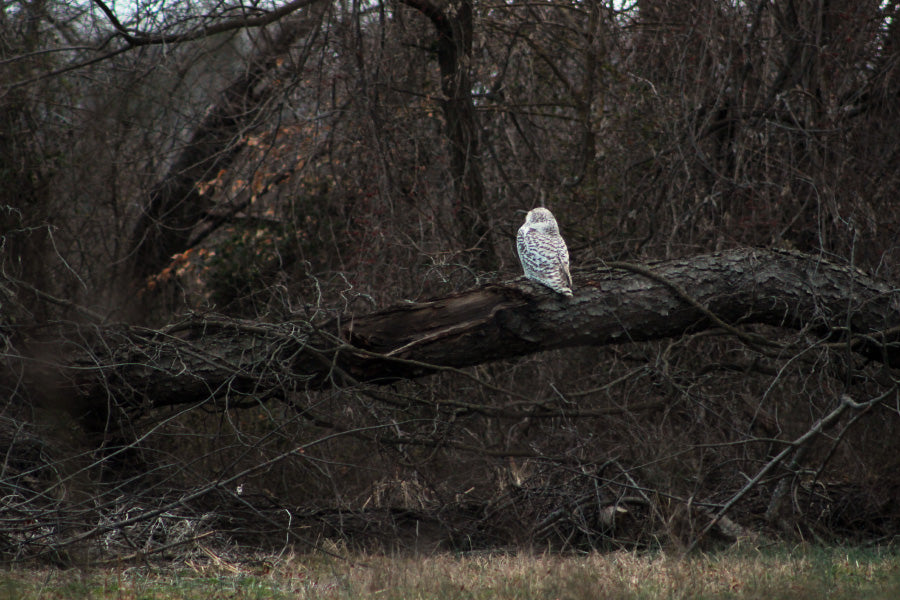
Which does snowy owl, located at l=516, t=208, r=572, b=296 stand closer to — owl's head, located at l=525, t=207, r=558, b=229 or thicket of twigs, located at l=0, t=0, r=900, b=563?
owl's head, located at l=525, t=207, r=558, b=229

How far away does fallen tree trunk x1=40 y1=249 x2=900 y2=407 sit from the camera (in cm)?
575

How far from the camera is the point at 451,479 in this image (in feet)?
24.1

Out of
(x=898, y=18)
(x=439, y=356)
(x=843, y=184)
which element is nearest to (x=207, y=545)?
(x=439, y=356)

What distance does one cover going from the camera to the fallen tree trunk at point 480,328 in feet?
18.9

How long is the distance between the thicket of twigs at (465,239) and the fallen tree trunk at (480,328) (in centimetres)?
16

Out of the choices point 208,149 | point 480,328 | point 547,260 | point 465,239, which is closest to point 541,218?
point 547,260

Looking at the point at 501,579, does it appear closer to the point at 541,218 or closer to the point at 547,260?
the point at 547,260

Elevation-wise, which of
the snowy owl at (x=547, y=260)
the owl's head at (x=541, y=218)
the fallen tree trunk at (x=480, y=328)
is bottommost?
the fallen tree trunk at (x=480, y=328)

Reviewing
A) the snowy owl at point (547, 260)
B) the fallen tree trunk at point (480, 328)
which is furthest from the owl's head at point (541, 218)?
the fallen tree trunk at point (480, 328)

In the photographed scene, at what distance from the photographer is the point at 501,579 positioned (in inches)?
179

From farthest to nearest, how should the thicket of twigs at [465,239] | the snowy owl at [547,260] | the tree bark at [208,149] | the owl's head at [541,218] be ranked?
the tree bark at [208,149], the owl's head at [541,218], the thicket of twigs at [465,239], the snowy owl at [547,260]

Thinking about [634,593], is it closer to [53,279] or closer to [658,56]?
[658,56]

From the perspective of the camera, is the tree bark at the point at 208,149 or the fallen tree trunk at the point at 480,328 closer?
the fallen tree trunk at the point at 480,328

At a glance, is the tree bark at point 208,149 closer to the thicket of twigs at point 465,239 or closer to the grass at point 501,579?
the thicket of twigs at point 465,239
